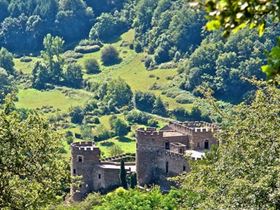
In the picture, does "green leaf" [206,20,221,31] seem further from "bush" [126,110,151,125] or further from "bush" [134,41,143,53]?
"bush" [134,41,143,53]

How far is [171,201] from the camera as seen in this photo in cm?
5731

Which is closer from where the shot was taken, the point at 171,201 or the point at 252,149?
the point at 252,149

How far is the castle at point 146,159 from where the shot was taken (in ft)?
251

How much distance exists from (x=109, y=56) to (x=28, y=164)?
15891 centimetres

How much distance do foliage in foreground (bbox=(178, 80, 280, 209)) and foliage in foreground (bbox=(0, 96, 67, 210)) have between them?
16.7 ft

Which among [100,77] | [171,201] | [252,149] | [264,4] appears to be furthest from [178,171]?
[100,77]

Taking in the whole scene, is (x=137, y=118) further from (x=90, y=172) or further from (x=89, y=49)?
(x=90, y=172)

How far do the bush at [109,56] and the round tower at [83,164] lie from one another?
4146 inches

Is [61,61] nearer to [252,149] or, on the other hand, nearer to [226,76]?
[226,76]

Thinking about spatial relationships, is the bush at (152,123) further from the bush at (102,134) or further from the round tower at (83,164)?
the round tower at (83,164)

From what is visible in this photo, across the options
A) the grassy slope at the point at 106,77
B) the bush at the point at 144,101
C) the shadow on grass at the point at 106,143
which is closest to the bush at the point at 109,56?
the grassy slope at the point at 106,77

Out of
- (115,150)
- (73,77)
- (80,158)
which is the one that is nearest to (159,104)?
(73,77)

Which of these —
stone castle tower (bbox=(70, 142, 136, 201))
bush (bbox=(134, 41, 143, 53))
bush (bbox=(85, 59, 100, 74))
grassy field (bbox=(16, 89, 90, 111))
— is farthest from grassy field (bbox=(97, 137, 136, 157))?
bush (bbox=(134, 41, 143, 53))

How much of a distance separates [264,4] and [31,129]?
16.3 m
